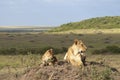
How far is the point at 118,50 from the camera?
29.4 m

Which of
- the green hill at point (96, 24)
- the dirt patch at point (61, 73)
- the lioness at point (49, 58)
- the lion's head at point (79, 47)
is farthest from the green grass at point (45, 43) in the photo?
the green hill at point (96, 24)

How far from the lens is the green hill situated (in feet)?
253

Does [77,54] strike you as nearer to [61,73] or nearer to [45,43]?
[61,73]

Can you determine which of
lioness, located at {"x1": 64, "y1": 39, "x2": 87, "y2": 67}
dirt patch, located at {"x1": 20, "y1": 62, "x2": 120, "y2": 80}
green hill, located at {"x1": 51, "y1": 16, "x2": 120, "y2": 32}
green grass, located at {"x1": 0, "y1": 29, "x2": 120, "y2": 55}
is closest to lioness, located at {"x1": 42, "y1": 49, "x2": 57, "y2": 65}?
dirt patch, located at {"x1": 20, "y1": 62, "x2": 120, "y2": 80}

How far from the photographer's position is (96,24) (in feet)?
260

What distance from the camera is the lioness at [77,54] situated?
538 inches

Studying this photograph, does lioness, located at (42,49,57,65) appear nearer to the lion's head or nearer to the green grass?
the lion's head

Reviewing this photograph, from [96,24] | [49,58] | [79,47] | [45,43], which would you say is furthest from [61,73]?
[96,24]

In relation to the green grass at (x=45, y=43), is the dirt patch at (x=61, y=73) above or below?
above

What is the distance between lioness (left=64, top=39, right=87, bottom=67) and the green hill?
61450 millimetres

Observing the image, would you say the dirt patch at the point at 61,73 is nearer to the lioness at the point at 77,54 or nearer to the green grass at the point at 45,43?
the lioness at the point at 77,54

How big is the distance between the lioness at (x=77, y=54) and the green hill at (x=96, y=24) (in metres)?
61.4

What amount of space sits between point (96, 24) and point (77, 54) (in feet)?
215

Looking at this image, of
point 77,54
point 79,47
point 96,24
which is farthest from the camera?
point 96,24
